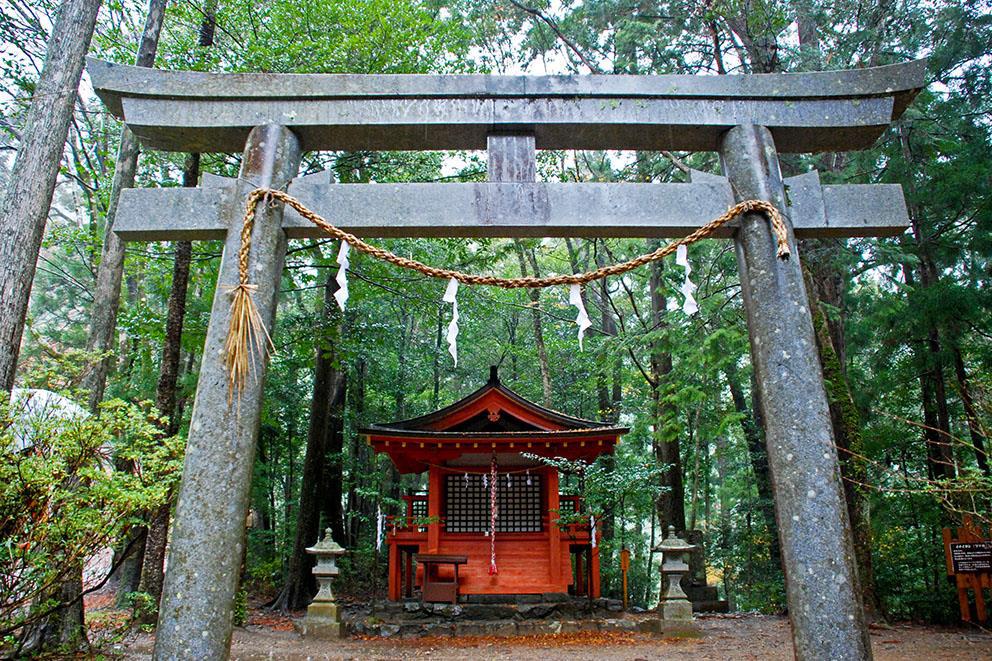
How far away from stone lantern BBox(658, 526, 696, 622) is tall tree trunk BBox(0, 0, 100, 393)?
7971 mm

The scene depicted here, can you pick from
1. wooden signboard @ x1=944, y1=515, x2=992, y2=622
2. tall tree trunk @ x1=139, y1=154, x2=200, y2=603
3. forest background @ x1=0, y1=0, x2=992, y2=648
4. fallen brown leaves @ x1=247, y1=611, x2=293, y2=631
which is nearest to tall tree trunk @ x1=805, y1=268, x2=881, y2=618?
forest background @ x1=0, y1=0, x2=992, y2=648

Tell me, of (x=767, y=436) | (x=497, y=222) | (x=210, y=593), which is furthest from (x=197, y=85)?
(x=767, y=436)

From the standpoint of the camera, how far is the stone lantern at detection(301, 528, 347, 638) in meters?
8.81

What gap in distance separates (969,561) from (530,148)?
8227mm

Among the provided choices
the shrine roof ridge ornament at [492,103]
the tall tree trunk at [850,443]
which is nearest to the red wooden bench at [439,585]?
the tall tree trunk at [850,443]

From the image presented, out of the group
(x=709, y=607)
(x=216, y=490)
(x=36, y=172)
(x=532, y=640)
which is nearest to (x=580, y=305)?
(x=216, y=490)

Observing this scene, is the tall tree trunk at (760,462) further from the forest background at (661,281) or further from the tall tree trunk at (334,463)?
the tall tree trunk at (334,463)

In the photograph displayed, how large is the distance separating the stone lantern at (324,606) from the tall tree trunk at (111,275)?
157 inches

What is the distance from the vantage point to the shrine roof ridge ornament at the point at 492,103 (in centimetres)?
393

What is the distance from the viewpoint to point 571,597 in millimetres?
10227

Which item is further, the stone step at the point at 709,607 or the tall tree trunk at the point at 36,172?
the stone step at the point at 709,607

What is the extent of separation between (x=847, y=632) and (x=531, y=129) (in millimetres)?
3346

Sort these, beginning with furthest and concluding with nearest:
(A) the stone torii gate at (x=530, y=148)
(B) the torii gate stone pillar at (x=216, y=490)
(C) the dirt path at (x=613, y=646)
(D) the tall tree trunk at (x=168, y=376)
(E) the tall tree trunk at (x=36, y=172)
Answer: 1. (D) the tall tree trunk at (x=168, y=376)
2. (C) the dirt path at (x=613, y=646)
3. (E) the tall tree trunk at (x=36, y=172)
4. (A) the stone torii gate at (x=530, y=148)
5. (B) the torii gate stone pillar at (x=216, y=490)

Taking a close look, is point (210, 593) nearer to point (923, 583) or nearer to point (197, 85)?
point (197, 85)
